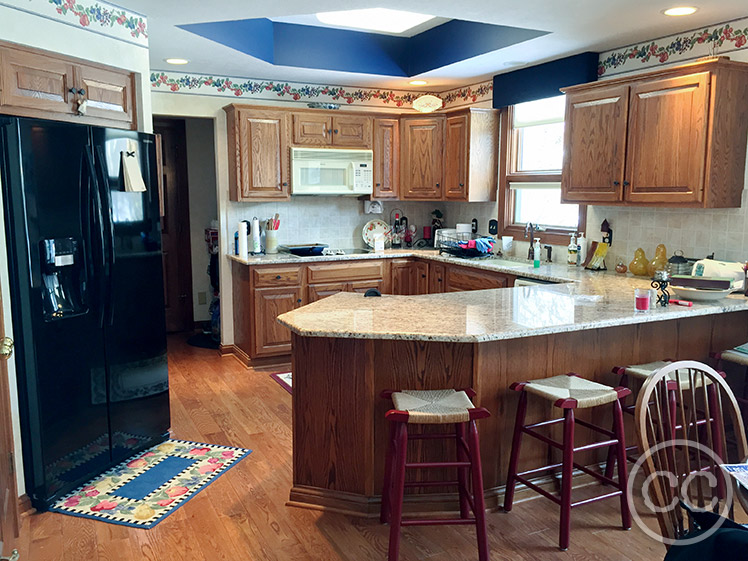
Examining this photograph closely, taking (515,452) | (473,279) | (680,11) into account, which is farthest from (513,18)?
(515,452)

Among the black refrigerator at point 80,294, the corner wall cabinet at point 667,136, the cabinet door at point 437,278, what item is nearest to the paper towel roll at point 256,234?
the cabinet door at point 437,278

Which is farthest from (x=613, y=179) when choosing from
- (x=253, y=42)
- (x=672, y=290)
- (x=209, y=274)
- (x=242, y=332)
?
(x=209, y=274)

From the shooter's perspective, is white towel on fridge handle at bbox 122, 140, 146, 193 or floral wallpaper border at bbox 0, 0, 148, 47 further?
white towel on fridge handle at bbox 122, 140, 146, 193

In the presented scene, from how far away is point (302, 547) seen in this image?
248 centimetres

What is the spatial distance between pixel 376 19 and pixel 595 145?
1.88m

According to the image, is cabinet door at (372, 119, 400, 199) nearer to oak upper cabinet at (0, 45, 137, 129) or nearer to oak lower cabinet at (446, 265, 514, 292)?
oak lower cabinet at (446, 265, 514, 292)

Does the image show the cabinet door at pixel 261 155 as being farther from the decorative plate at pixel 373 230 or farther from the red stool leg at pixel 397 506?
the red stool leg at pixel 397 506

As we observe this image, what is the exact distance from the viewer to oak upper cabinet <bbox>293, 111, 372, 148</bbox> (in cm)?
518

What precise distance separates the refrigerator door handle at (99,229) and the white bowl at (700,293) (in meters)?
2.87

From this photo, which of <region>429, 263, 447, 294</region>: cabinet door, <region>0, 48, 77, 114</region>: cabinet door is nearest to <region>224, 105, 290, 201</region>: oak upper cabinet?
<region>429, 263, 447, 294</region>: cabinet door

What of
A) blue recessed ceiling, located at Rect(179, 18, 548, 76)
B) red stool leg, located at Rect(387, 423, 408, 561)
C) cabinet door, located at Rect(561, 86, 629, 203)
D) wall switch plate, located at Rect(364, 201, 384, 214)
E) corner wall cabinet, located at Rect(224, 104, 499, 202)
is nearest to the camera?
red stool leg, located at Rect(387, 423, 408, 561)

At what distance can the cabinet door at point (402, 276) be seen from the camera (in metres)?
5.43

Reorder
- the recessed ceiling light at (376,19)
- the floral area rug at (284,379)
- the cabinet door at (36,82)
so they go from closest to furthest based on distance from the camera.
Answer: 1. the cabinet door at (36,82)
2. the recessed ceiling light at (376,19)
3. the floral area rug at (284,379)

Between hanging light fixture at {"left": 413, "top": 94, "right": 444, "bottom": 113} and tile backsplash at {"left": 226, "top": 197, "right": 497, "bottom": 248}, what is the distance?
0.90 meters
